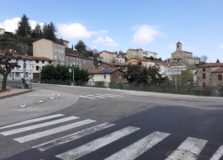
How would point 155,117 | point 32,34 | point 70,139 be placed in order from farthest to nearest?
point 32,34 → point 155,117 → point 70,139

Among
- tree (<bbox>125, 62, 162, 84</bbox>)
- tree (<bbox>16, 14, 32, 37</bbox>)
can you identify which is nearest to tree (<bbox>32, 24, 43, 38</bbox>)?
tree (<bbox>16, 14, 32, 37</bbox>)

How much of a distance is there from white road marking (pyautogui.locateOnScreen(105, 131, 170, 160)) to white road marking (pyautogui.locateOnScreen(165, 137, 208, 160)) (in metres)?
0.70

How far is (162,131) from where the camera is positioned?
948 centimetres

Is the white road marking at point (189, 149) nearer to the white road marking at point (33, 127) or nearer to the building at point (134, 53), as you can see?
the white road marking at point (33, 127)

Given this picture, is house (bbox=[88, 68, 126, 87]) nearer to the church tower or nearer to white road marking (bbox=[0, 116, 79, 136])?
white road marking (bbox=[0, 116, 79, 136])

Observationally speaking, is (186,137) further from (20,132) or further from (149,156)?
(20,132)

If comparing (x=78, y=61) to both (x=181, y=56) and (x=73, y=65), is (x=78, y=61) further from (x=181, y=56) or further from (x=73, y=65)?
(x=181, y=56)

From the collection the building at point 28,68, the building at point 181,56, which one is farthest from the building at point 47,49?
the building at point 181,56

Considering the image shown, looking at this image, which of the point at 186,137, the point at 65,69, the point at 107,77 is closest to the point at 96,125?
the point at 186,137

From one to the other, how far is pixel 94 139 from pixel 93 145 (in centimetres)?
70

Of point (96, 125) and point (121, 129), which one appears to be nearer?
point (121, 129)

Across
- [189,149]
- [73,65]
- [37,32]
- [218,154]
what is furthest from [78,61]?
[218,154]

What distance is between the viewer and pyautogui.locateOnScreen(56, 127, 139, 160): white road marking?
688cm

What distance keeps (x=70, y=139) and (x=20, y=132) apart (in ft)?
7.20
